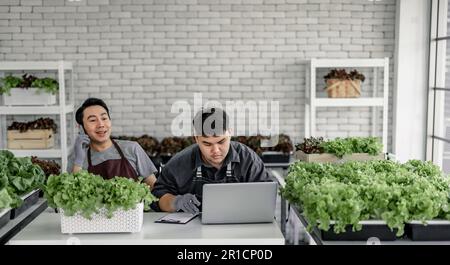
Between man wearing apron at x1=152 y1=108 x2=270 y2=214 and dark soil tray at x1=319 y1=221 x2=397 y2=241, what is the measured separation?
961 millimetres

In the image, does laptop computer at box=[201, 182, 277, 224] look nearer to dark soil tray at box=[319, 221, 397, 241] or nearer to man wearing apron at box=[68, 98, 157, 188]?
dark soil tray at box=[319, 221, 397, 241]

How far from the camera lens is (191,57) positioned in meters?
5.34

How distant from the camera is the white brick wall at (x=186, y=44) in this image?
5.26m

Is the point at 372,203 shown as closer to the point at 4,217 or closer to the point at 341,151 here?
the point at 4,217

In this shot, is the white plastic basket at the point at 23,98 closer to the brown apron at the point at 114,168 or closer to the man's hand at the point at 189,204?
the brown apron at the point at 114,168

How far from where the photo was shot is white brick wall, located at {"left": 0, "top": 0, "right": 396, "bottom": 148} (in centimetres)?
526

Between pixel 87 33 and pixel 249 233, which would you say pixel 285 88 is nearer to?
pixel 87 33

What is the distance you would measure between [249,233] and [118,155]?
59.7 inches

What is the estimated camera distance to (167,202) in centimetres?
286

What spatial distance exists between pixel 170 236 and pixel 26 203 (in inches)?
29.5

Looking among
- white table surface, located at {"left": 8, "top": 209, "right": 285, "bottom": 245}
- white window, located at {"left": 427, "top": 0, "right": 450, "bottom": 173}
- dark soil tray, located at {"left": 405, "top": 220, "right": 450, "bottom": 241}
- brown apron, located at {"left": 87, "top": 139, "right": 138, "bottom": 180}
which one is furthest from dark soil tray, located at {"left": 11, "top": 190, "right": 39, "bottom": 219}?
white window, located at {"left": 427, "top": 0, "right": 450, "bottom": 173}

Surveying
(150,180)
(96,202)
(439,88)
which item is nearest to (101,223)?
(96,202)
